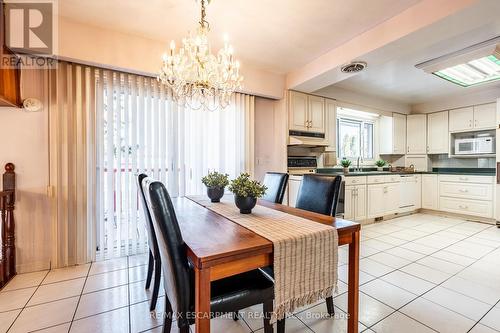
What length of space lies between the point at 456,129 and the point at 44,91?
21.4 feet

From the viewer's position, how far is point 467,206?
4.30 metres

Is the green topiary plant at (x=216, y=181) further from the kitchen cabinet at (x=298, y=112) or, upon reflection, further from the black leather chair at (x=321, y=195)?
the kitchen cabinet at (x=298, y=112)

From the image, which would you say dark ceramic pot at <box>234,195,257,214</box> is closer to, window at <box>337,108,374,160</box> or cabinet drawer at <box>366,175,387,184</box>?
cabinet drawer at <box>366,175,387,184</box>

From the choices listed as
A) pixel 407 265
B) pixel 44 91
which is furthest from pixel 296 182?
pixel 44 91

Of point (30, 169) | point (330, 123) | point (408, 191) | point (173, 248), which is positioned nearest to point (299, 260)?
point (173, 248)

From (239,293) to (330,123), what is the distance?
11.5 ft

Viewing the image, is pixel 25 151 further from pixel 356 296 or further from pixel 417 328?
pixel 417 328

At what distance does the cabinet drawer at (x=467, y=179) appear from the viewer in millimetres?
4051

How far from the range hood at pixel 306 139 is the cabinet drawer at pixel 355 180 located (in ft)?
2.27

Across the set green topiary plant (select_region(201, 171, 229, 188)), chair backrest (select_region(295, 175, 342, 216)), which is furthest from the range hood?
green topiary plant (select_region(201, 171, 229, 188))

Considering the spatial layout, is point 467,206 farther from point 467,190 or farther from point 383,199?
point 383,199

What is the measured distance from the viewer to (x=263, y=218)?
157 centimetres

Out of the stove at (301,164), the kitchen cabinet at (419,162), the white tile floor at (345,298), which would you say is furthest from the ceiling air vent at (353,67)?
the kitchen cabinet at (419,162)

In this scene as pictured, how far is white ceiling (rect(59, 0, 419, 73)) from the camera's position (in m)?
2.03
